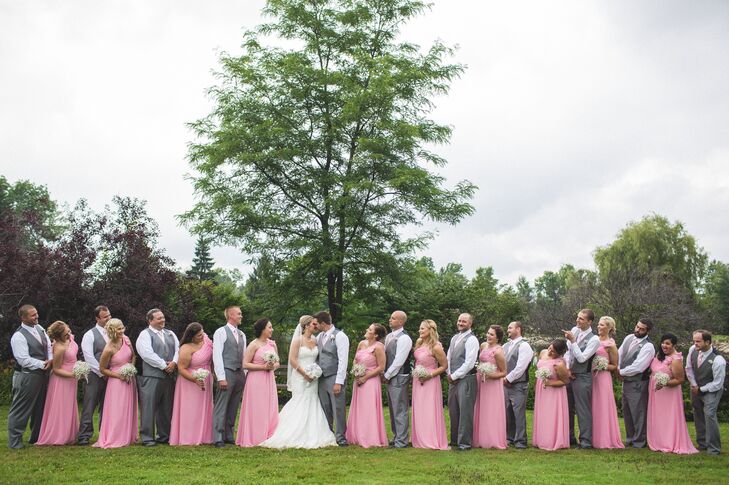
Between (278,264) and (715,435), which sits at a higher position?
(278,264)

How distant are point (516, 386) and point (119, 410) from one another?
20.4ft

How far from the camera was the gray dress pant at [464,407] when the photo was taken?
1069 cm

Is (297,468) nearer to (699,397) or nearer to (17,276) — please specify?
(699,397)


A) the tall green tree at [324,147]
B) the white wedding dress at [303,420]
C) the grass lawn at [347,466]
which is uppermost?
the tall green tree at [324,147]

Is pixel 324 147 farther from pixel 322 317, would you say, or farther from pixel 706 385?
pixel 706 385

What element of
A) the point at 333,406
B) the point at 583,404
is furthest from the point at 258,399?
the point at 583,404

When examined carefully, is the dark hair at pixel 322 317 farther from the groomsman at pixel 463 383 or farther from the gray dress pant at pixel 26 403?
the gray dress pant at pixel 26 403

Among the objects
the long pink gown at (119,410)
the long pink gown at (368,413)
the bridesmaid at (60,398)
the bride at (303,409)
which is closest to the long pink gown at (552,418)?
the long pink gown at (368,413)

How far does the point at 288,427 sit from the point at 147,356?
2431 mm

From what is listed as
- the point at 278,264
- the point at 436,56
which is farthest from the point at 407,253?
the point at 436,56

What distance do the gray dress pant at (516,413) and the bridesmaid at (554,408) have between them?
0.79ft

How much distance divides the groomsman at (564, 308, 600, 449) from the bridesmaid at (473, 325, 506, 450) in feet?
3.64

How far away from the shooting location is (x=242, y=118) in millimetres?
23984

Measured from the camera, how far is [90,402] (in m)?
11.0
